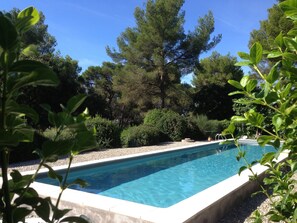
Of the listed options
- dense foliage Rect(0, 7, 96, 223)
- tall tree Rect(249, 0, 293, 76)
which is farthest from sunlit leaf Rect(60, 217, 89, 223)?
tall tree Rect(249, 0, 293, 76)

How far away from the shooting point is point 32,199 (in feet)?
2.35

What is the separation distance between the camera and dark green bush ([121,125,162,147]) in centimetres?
1374

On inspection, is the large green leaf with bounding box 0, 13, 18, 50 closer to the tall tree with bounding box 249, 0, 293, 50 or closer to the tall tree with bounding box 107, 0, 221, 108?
the tall tree with bounding box 249, 0, 293, 50

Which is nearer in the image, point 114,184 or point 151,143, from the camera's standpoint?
point 114,184

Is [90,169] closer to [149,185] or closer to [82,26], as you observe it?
[149,185]

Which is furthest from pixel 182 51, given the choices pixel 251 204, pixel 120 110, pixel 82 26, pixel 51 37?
pixel 251 204

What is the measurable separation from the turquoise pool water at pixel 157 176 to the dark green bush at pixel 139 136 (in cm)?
265

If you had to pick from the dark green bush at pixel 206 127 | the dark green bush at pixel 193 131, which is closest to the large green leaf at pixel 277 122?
the dark green bush at pixel 193 131

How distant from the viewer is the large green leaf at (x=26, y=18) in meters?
0.62

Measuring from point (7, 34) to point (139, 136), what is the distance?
45.6 ft

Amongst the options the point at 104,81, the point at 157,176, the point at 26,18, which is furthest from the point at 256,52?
the point at 104,81

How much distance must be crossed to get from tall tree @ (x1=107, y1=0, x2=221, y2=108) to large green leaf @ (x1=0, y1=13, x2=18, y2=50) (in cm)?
2063

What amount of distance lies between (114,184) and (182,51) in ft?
53.5

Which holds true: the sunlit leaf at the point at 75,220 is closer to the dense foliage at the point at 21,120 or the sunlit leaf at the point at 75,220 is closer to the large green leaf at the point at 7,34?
the dense foliage at the point at 21,120
